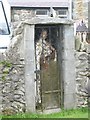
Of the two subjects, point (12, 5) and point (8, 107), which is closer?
point (8, 107)

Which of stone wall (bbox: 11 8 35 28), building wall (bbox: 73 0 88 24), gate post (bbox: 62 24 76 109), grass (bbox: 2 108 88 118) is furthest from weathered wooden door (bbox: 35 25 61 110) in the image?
building wall (bbox: 73 0 88 24)

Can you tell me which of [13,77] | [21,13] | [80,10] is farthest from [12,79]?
[80,10]

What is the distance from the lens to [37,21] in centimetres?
762

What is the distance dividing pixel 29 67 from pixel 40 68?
285 millimetres

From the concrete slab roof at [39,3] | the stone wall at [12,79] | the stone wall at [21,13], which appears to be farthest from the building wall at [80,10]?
the stone wall at [12,79]

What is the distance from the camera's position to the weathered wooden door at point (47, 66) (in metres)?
7.75

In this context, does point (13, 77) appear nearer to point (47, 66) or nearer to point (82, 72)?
point (47, 66)

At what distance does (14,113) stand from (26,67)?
0.89 meters

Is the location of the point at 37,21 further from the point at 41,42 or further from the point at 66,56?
the point at 66,56

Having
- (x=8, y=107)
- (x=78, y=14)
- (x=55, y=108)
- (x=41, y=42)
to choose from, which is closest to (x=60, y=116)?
(x=55, y=108)

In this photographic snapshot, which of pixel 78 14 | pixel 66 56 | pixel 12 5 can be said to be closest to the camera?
pixel 66 56

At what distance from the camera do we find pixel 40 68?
7762 millimetres

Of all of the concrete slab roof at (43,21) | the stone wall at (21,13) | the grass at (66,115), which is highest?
the stone wall at (21,13)

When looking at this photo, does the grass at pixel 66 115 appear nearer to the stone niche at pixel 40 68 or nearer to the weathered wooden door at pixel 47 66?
the stone niche at pixel 40 68
